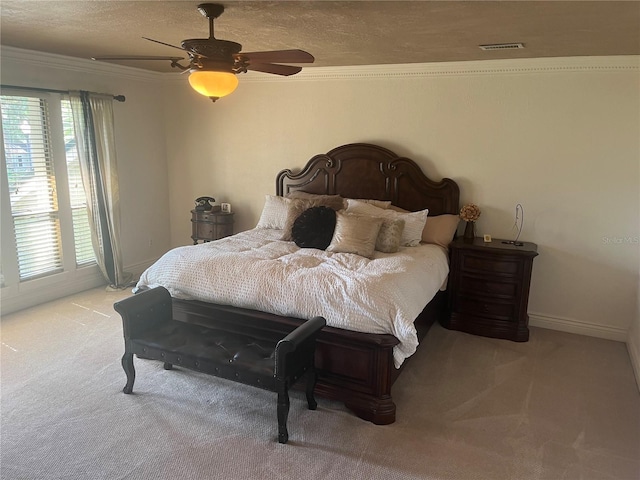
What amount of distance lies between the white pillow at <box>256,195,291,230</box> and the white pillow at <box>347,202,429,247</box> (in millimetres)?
768

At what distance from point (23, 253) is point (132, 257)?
1270 mm

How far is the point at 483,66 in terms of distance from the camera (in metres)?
4.21

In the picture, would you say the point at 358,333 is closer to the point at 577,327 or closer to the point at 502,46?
the point at 502,46

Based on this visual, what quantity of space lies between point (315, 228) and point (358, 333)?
4.59 feet

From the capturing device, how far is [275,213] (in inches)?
189

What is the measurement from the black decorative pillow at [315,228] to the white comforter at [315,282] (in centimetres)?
10

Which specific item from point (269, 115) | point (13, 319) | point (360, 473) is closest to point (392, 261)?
point (360, 473)

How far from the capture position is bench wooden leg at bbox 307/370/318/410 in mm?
2883

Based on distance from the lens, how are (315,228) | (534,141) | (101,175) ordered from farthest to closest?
(101,175), (534,141), (315,228)

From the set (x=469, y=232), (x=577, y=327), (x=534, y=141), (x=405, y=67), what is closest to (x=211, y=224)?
(x=405, y=67)

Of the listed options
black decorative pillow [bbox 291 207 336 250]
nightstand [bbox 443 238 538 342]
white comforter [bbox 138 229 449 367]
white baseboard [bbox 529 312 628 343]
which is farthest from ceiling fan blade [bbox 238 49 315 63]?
white baseboard [bbox 529 312 628 343]

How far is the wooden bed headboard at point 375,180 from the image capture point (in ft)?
14.9

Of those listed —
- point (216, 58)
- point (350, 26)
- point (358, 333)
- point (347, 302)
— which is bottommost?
point (358, 333)

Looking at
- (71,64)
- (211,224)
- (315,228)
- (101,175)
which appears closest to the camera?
(315,228)
